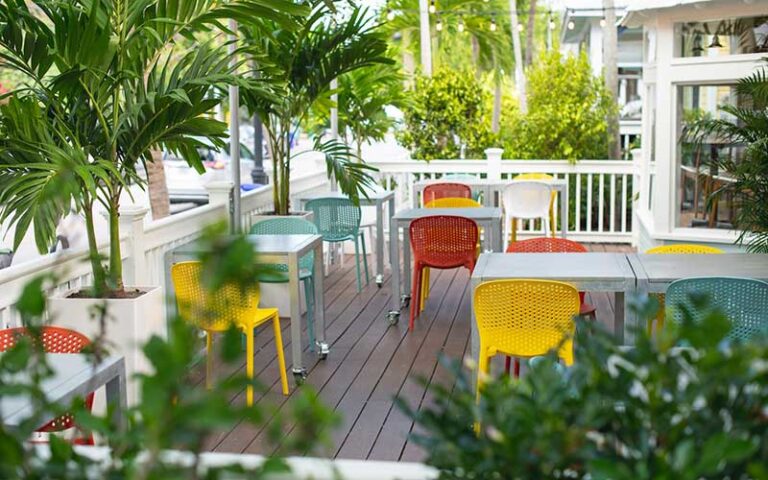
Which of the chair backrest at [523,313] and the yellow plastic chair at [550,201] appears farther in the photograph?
the yellow plastic chair at [550,201]

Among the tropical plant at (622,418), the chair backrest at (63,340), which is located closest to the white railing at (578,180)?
the chair backrest at (63,340)

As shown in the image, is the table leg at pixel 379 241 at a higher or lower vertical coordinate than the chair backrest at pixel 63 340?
lower

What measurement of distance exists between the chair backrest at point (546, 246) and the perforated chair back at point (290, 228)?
4.83ft

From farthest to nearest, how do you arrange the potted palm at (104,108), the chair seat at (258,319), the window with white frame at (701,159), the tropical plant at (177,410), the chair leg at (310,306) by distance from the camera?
1. the window with white frame at (701,159)
2. the chair leg at (310,306)
3. the chair seat at (258,319)
4. the potted palm at (104,108)
5. the tropical plant at (177,410)

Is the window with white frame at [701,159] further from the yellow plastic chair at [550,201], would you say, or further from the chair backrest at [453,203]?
the yellow plastic chair at [550,201]

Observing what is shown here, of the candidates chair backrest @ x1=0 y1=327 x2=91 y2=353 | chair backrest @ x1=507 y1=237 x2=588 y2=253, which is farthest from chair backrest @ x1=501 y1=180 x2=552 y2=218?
chair backrest @ x1=0 y1=327 x2=91 y2=353

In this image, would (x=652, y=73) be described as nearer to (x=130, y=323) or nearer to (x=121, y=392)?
(x=130, y=323)

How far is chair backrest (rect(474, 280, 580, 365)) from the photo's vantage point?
15.2 ft

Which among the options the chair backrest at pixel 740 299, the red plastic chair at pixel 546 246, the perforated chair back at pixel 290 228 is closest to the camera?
the chair backrest at pixel 740 299

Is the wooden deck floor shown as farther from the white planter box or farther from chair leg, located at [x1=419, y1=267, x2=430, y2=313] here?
the white planter box

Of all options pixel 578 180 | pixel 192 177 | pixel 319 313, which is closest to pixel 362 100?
pixel 578 180

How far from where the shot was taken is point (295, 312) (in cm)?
595

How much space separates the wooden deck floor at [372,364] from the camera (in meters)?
4.83

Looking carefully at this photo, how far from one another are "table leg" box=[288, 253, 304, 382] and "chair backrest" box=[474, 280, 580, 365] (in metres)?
1.50
